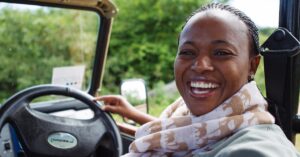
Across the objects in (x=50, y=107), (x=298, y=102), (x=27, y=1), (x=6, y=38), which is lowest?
(x=50, y=107)

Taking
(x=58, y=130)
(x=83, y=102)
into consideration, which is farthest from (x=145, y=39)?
(x=58, y=130)

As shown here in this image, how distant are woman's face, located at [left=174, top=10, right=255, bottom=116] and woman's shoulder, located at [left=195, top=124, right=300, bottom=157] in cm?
15

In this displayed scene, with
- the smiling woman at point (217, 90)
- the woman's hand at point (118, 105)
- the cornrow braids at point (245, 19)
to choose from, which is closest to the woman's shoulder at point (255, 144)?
the smiling woman at point (217, 90)

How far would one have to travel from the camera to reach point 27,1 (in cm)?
231

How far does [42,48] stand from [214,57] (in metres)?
3.16

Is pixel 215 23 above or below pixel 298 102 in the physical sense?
above

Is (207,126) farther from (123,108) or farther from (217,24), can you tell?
(123,108)

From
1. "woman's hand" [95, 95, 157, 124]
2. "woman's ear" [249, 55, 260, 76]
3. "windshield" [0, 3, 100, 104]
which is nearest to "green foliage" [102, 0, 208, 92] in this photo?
"windshield" [0, 3, 100, 104]

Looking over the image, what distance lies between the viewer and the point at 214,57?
1.33m

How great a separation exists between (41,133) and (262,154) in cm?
110

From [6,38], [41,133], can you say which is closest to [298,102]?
[41,133]

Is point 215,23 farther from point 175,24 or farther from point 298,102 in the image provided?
point 175,24

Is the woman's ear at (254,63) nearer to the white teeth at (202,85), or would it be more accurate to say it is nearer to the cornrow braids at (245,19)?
the cornrow braids at (245,19)

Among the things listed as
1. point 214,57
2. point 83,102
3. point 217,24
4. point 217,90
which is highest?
point 217,24
